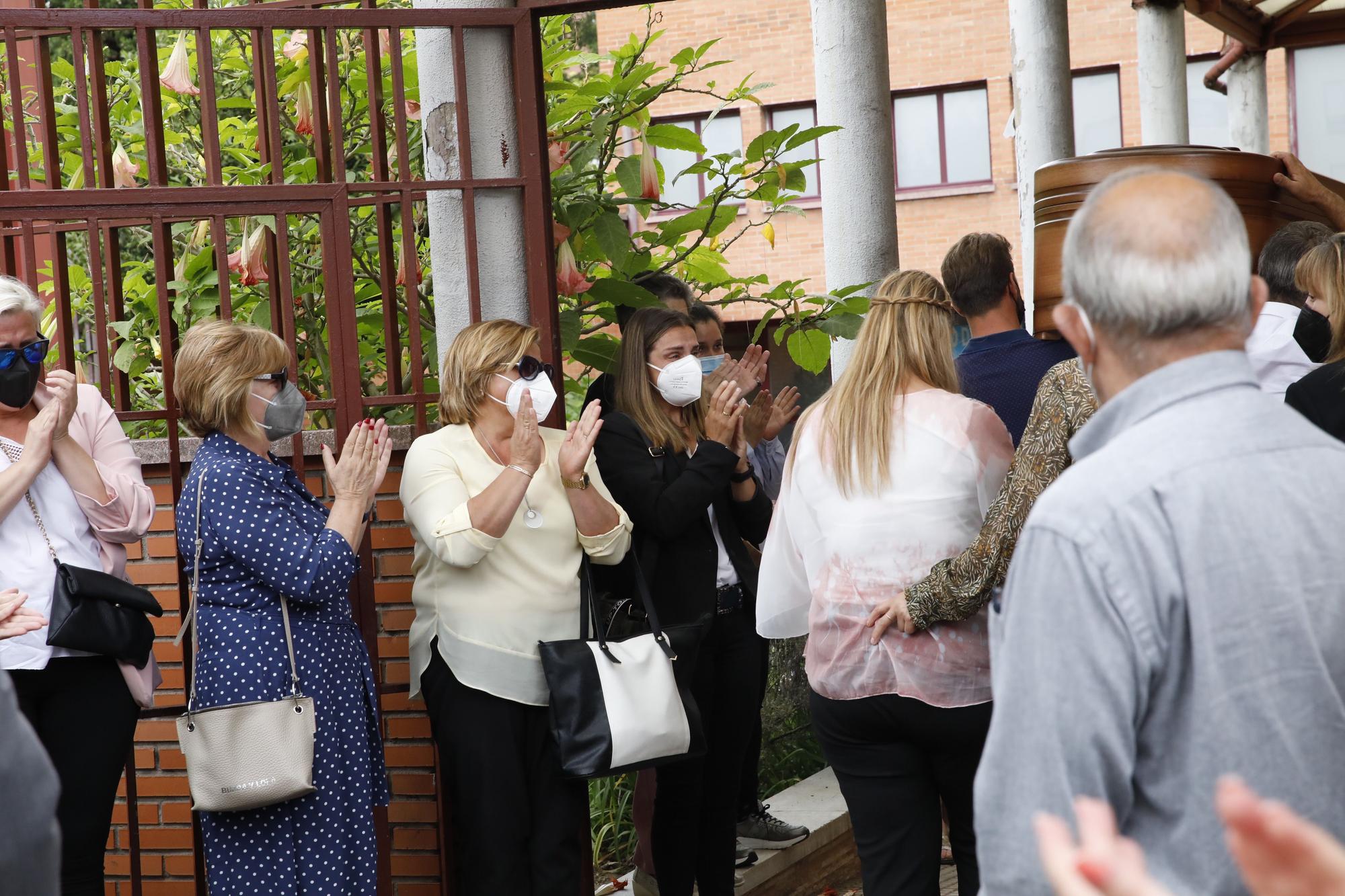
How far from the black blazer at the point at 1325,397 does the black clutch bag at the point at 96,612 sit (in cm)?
273

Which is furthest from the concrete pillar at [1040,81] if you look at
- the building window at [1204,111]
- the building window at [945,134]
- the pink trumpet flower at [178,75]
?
the building window at [945,134]

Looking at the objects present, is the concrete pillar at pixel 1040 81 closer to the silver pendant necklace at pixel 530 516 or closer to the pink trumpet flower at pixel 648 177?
the pink trumpet flower at pixel 648 177

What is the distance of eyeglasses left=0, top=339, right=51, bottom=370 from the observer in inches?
134

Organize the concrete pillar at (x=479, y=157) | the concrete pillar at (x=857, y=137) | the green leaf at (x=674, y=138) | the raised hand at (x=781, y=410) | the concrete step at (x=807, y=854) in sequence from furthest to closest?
1. the concrete pillar at (x=857, y=137)
2. the concrete step at (x=807, y=854)
3. the raised hand at (x=781, y=410)
4. the green leaf at (x=674, y=138)
5. the concrete pillar at (x=479, y=157)

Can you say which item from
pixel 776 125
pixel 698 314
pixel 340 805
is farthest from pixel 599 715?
pixel 776 125

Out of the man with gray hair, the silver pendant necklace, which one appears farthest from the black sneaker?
the man with gray hair

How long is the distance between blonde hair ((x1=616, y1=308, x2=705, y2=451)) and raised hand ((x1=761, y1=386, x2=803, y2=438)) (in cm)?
44

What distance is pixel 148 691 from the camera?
3527 millimetres

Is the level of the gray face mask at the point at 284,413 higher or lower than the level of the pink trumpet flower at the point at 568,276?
lower

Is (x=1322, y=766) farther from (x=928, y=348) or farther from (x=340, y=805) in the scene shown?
(x=340, y=805)

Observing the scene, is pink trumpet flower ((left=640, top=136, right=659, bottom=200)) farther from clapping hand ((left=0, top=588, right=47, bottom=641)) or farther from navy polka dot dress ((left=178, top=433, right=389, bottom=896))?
clapping hand ((left=0, top=588, right=47, bottom=641))

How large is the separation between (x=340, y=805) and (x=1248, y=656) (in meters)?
Answer: 2.50

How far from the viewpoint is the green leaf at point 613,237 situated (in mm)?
4797

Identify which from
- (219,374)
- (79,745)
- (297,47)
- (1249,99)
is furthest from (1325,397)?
(1249,99)
